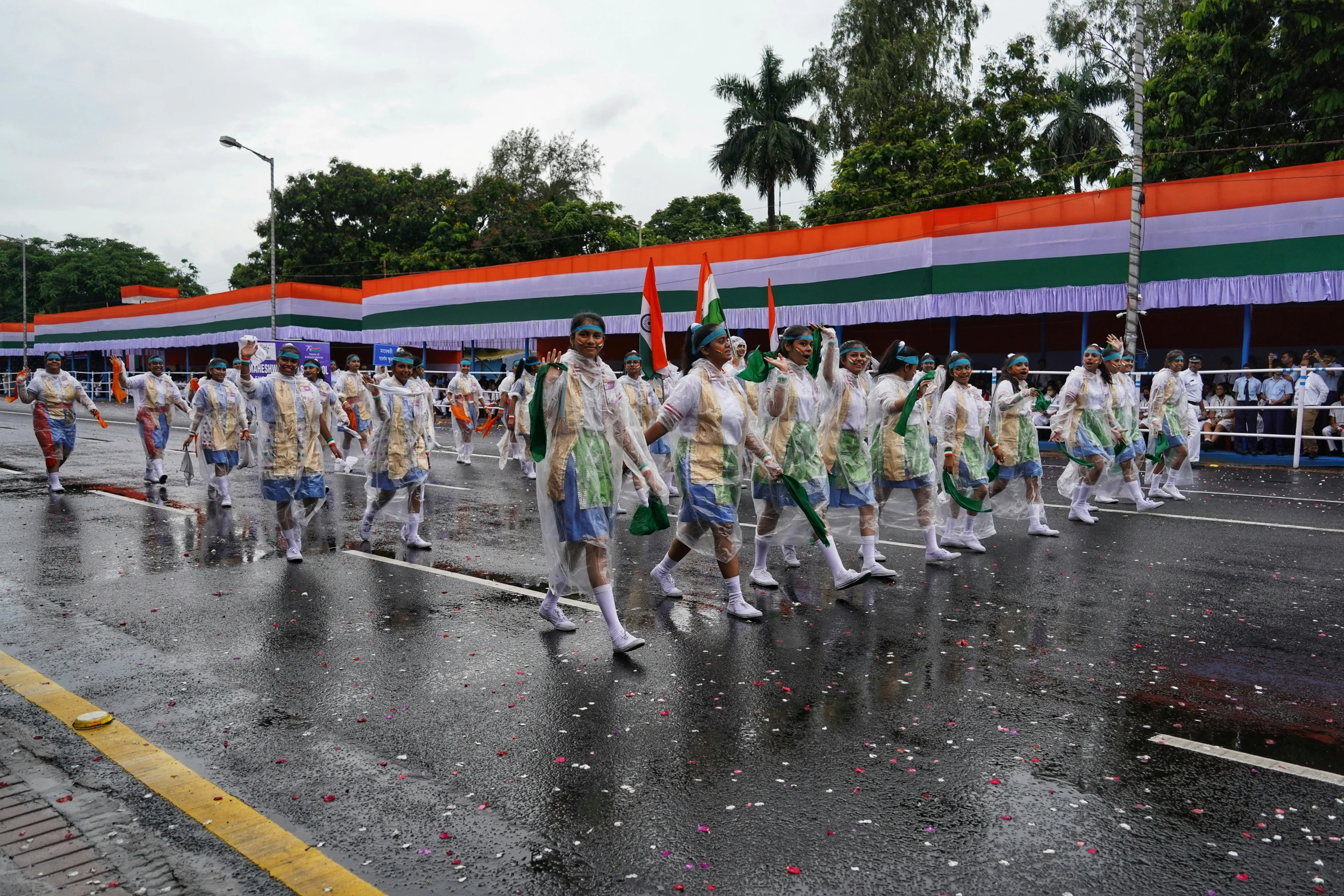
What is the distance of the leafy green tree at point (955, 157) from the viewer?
31562 millimetres

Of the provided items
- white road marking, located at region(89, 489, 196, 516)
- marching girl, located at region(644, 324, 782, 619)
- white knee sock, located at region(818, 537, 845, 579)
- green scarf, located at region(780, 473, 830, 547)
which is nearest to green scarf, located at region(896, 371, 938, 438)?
green scarf, located at region(780, 473, 830, 547)

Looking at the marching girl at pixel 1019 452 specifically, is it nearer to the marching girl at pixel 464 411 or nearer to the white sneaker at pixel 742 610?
the white sneaker at pixel 742 610

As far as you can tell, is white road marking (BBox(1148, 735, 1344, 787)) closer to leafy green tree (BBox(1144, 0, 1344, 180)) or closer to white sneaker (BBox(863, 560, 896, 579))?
white sneaker (BBox(863, 560, 896, 579))

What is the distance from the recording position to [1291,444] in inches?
689

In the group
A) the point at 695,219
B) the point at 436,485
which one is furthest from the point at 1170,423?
the point at 695,219

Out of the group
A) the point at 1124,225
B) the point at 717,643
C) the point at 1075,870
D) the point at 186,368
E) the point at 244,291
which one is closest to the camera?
the point at 1075,870

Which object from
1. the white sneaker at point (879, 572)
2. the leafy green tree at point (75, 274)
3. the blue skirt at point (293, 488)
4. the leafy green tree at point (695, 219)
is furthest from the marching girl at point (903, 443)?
the leafy green tree at point (75, 274)

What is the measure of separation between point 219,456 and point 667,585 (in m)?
7.18

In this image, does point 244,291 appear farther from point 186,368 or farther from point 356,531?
point 356,531

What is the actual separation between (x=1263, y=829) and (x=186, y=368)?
50.6 metres

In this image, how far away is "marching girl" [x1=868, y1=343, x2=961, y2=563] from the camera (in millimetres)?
8453

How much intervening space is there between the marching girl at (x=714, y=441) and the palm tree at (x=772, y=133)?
112ft

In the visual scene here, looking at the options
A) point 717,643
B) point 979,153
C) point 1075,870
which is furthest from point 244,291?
point 1075,870

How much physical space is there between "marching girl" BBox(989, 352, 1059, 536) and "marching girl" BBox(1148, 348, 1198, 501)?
2.99m
